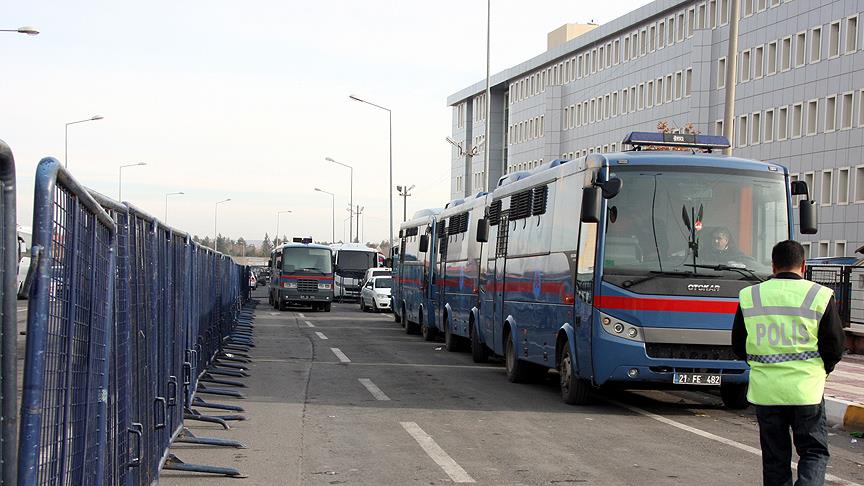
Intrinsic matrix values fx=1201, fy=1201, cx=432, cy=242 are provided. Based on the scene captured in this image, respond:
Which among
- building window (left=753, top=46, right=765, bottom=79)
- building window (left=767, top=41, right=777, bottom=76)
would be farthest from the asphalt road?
building window (left=753, top=46, right=765, bottom=79)

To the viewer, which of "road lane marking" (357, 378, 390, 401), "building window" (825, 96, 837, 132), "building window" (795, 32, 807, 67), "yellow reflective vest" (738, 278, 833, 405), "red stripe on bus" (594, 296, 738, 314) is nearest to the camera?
"yellow reflective vest" (738, 278, 833, 405)

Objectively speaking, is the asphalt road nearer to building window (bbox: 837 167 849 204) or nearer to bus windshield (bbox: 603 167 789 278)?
bus windshield (bbox: 603 167 789 278)

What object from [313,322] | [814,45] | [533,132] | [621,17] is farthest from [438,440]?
[533,132]

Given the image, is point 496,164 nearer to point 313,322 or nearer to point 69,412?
point 313,322

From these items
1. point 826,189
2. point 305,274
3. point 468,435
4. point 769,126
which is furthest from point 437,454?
point 769,126

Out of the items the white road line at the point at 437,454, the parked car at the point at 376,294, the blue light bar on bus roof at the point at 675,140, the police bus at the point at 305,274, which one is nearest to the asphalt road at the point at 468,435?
the white road line at the point at 437,454

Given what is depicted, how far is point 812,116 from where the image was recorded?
2363 inches

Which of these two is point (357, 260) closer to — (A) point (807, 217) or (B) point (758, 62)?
(B) point (758, 62)

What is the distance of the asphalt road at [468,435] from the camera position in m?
9.46

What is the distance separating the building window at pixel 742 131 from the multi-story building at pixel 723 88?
0.29ft

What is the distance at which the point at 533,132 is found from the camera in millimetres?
96375

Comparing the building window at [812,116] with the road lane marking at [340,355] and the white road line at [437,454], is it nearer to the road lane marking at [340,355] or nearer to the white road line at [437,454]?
the road lane marking at [340,355]

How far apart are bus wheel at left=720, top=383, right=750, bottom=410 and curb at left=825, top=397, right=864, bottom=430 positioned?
100cm

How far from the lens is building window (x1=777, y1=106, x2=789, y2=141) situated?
6244cm
